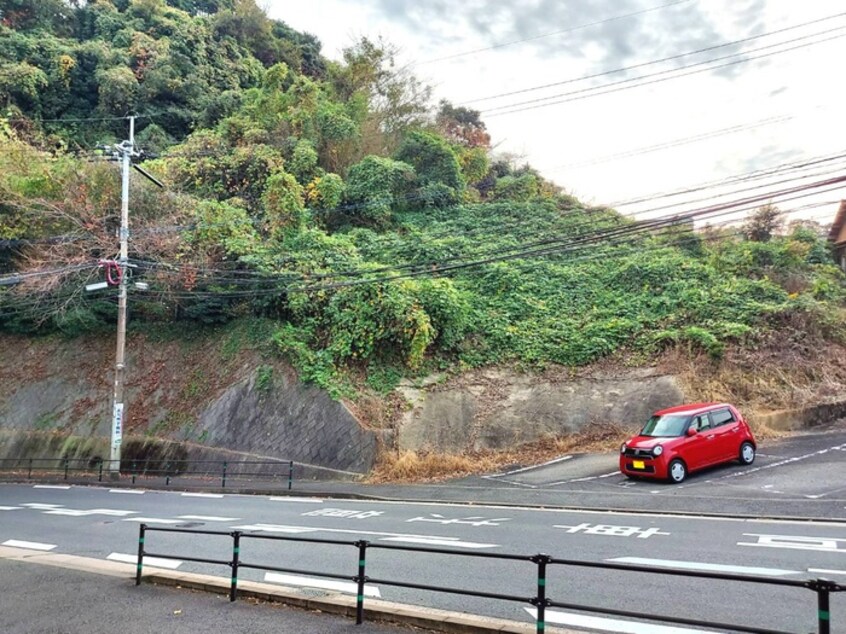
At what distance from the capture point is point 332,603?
219 inches

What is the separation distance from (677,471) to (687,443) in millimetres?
775

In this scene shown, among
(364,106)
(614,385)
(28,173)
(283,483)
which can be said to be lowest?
(283,483)

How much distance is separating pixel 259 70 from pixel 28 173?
2338cm

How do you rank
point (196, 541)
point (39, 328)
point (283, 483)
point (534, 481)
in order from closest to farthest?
point (196, 541), point (534, 481), point (283, 483), point (39, 328)

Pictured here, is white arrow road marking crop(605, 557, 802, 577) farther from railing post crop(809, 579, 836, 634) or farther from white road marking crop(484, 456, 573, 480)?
white road marking crop(484, 456, 573, 480)

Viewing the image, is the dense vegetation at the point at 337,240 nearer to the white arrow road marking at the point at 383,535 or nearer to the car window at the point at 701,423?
the car window at the point at 701,423

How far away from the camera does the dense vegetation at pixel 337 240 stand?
72.0ft

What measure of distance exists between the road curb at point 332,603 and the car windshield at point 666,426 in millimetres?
11405

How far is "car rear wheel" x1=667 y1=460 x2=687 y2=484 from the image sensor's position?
563 inches

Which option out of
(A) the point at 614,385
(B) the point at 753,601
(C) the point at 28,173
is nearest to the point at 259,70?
(C) the point at 28,173

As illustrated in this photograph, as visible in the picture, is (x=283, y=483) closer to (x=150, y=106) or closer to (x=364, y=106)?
(x=364, y=106)

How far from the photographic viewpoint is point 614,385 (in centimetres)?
2078

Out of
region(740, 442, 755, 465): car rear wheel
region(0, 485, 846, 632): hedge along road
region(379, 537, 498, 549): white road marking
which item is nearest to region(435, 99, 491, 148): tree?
region(740, 442, 755, 465): car rear wheel

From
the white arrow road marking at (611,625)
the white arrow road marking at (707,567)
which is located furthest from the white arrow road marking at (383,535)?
the white arrow road marking at (611,625)
